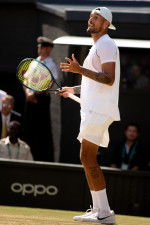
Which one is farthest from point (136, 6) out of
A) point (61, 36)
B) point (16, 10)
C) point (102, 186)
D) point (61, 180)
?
point (102, 186)

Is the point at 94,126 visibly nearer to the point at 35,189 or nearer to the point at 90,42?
the point at 35,189

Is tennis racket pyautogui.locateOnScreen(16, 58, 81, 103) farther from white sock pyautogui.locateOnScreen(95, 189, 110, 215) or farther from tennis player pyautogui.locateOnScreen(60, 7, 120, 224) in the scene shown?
white sock pyautogui.locateOnScreen(95, 189, 110, 215)

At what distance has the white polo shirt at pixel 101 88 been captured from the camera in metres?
6.16

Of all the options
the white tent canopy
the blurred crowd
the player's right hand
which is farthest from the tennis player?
the blurred crowd

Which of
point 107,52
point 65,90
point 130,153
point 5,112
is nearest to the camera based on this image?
point 107,52

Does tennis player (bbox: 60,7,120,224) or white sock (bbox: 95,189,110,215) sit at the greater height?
tennis player (bbox: 60,7,120,224)

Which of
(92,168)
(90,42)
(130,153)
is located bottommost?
(130,153)

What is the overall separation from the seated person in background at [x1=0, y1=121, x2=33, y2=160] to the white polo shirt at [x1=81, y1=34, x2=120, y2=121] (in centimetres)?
387

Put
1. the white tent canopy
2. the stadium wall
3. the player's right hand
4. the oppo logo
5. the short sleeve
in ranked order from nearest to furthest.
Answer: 1. the short sleeve
2. the player's right hand
3. the stadium wall
4. the oppo logo
5. the white tent canopy

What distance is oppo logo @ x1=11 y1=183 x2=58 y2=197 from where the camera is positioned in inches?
358

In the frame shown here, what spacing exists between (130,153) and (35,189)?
1676 mm

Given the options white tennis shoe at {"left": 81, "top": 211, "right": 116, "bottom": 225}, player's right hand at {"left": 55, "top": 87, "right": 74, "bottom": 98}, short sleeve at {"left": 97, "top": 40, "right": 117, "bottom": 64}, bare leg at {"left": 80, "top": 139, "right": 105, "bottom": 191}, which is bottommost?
white tennis shoe at {"left": 81, "top": 211, "right": 116, "bottom": 225}

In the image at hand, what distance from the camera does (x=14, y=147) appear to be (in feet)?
32.9

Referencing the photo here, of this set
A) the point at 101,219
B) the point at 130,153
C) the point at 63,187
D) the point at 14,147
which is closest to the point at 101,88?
the point at 101,219
